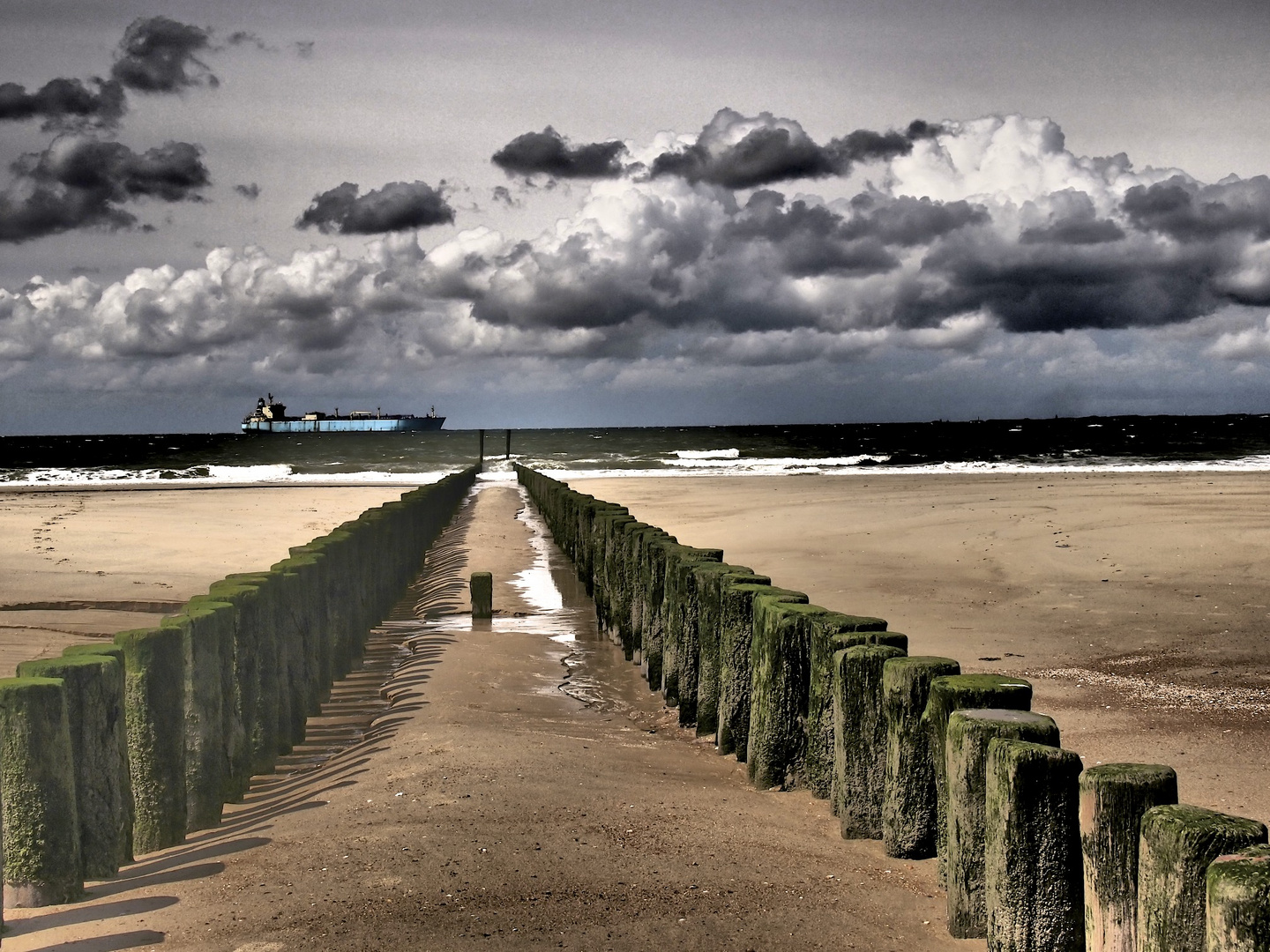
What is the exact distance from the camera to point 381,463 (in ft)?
205

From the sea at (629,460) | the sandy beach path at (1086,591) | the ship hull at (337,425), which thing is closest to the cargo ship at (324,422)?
the ship hull at (337,425)

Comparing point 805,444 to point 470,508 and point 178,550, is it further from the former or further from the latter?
point 178,550

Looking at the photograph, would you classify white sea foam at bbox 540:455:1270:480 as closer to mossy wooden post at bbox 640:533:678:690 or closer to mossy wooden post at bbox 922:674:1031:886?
mossy wooden post at bbox 640:533:678:690

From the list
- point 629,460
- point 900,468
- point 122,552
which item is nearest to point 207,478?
point 629,460

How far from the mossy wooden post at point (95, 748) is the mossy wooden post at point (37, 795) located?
38 millimetres

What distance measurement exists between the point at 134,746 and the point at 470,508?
2039 centimetres

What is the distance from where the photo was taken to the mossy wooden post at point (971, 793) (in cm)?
327

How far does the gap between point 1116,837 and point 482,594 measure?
7.48 metres

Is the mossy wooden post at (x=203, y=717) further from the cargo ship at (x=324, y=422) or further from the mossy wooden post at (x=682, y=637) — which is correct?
the cargo ship at (x=324, y=422)

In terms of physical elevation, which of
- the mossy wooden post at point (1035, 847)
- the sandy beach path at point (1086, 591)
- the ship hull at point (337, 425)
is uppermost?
the ship hull at point (337, 425)

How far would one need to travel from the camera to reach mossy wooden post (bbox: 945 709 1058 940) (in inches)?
129

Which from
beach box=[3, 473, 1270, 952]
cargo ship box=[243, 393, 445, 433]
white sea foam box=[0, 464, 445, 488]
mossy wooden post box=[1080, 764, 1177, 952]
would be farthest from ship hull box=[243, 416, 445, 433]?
mossy wooden post box=[1080, 764, 1177, 952]

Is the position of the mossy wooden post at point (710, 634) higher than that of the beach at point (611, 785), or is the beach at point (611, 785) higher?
the mossy wooden post at point (710, 634)

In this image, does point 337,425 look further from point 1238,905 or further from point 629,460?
point 1238,905
